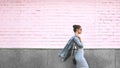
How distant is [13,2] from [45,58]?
1861 millimetres

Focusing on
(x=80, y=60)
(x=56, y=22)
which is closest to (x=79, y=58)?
(x=80, y=60)

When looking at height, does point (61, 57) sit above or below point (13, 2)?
below

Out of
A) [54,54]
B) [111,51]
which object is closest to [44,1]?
[54,54]

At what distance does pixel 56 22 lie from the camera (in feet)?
36.1

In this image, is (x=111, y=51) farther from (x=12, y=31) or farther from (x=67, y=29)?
(x=12, y=31)

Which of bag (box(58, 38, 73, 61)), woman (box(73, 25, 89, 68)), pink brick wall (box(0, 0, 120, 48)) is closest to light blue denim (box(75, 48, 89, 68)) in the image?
woman (box(73, 25, 89, 68))

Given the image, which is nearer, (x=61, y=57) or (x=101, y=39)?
(x=61, y=57)

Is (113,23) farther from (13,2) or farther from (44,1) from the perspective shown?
(13,2)

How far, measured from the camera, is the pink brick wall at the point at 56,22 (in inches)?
429

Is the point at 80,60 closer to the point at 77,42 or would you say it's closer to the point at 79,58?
the point at 79,58

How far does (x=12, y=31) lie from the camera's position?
11039 mm

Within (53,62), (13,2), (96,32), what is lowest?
(53,62)

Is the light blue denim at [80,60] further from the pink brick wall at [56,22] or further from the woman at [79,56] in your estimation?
the pink brick wall at [56,22]

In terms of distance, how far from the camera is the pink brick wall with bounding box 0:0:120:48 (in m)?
10.9
